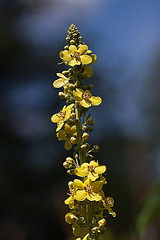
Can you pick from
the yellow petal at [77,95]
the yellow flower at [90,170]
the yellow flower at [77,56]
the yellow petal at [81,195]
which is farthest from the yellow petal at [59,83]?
the yellow petal at [81,195]

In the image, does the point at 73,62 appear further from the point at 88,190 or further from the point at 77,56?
A: the point at 88,190

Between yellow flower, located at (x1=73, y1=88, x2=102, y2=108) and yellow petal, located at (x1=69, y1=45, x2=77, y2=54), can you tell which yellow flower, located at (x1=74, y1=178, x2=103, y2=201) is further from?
yellow petal, located at (x1=69, y1=45, x2=77, y2=54)

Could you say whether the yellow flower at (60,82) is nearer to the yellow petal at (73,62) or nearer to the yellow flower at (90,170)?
the yellow petal at (73,62)

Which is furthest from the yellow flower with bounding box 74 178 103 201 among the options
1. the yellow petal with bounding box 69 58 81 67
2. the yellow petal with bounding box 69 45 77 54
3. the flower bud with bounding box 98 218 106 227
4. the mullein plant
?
the yellow petal with bounding box 69 45 77 54

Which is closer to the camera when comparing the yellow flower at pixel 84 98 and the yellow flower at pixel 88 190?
the yellow flower at pixel 88 190
